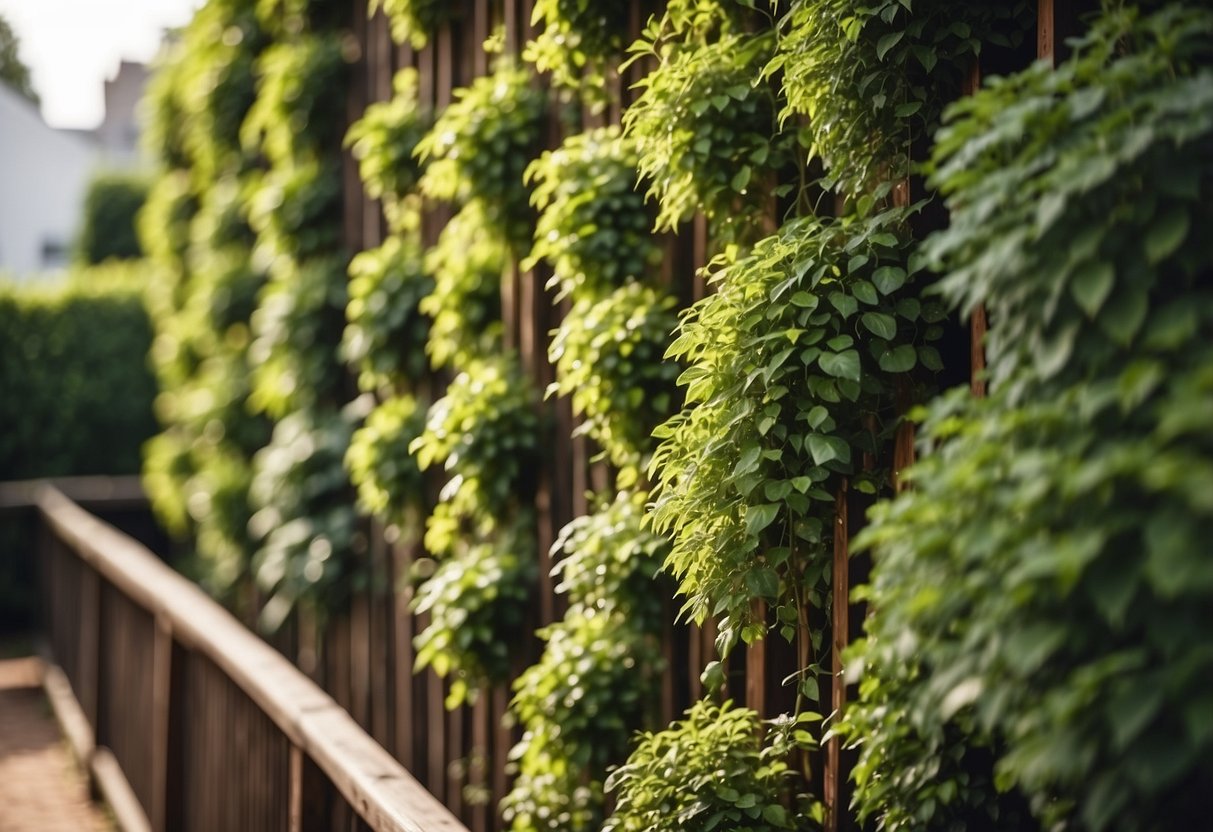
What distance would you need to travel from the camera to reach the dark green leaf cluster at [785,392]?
2.19 meters

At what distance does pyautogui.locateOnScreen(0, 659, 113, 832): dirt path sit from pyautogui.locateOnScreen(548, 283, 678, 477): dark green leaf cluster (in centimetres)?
377

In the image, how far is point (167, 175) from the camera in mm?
8023

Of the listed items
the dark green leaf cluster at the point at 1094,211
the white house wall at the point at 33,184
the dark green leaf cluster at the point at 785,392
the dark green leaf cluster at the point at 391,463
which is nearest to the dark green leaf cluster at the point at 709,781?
the dark green leaf cluster at the point at 785,392

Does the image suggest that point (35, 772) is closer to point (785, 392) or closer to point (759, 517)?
point (759, 517)

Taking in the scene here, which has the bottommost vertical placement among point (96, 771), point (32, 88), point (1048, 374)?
point (96, 771)

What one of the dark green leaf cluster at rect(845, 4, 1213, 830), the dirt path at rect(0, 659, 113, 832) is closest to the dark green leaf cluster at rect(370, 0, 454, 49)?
the dark green leaf cluster at rect(845, 4, 1213, 830)

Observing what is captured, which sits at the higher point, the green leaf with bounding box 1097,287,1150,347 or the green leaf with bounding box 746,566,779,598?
the green leaf with bounding box 1097,287,1150,347

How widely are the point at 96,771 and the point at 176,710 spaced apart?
63.6 inches

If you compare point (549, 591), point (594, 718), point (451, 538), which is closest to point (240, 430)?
point (451, 538)

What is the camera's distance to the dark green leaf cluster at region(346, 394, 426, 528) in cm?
419

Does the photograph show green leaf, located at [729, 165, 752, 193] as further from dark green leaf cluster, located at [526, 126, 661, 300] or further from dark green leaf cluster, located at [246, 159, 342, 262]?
dark green leaf cluster, located at [246, 159, 342, 262]

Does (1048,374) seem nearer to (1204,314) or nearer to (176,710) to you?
(1204,314)

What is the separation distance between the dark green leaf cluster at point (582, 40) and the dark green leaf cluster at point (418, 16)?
1018 mm

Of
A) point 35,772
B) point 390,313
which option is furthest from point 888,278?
point 35,772
